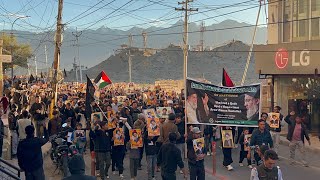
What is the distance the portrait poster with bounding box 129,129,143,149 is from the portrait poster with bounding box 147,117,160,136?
0.39m

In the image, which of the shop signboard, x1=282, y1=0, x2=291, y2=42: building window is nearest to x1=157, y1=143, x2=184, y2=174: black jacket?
the shop signboard

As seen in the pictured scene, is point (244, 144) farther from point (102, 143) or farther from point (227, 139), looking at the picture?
point (102, 143)

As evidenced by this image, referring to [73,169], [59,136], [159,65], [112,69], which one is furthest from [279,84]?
[112,69]

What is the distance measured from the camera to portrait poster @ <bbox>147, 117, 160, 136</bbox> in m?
12.3

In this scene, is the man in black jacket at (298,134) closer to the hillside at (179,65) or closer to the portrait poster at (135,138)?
the portrait poster at (135,138)

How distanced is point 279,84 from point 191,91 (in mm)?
11482

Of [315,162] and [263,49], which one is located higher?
[263,49]

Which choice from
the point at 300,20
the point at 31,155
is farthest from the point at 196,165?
the point at 300,20

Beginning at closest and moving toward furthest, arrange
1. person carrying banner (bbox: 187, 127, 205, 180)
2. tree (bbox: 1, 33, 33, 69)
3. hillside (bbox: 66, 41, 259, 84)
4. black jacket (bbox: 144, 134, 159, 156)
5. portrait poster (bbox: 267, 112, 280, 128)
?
person carrying banner (bbox: 187, 127, 205, 180), black jacket (bbox: 144, 134, 159, 156), portrait poster (bbox: 267, 112, 280, 128), tree (bbox: 1, 33, 33, 69), hillside (bbox: 66, 41, 259, 84)

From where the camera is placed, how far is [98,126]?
11656mm

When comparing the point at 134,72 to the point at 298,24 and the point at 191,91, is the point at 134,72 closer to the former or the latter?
the point at 298,24

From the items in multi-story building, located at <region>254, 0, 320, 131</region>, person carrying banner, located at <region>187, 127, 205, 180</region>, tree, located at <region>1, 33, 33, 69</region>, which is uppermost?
tree, located at <region>1, 33, 33, 69</region>

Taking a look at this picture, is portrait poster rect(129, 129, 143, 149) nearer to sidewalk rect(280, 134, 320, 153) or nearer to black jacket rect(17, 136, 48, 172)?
black jacket rect(17, 136, 48, 172)

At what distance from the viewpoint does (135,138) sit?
11891 millimetres
